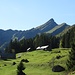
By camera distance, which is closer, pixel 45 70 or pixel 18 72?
pixel 18 72

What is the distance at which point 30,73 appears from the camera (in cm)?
8238

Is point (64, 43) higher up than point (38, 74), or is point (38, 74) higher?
point (64, 43)

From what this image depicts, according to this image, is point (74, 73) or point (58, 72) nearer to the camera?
point (74, 73)

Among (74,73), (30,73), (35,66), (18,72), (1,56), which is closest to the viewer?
(74,73)

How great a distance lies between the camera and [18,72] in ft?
253

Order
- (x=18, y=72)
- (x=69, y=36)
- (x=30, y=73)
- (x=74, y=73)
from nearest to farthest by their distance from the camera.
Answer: (x=74, y=73) < (x=18, y=72) < (x=30, y=73) < (x=69, y=36)

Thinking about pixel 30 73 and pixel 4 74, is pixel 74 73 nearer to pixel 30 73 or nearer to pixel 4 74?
pixel 30 73

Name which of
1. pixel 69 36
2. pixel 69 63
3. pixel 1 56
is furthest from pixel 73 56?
pixel 69 36

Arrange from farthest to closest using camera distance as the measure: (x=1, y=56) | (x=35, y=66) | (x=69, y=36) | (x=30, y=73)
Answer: (x=69, y=36), (x=1, y=56), (x=35, y=66), (x=30, y=73)

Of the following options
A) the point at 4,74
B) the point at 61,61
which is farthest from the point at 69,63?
the point at 4,74

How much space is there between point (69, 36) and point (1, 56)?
55.5 meters

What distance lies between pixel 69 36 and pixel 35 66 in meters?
Result: 88.3

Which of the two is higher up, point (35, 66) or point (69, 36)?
point (69, 36)

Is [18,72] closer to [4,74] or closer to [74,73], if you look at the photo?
[4,74]
